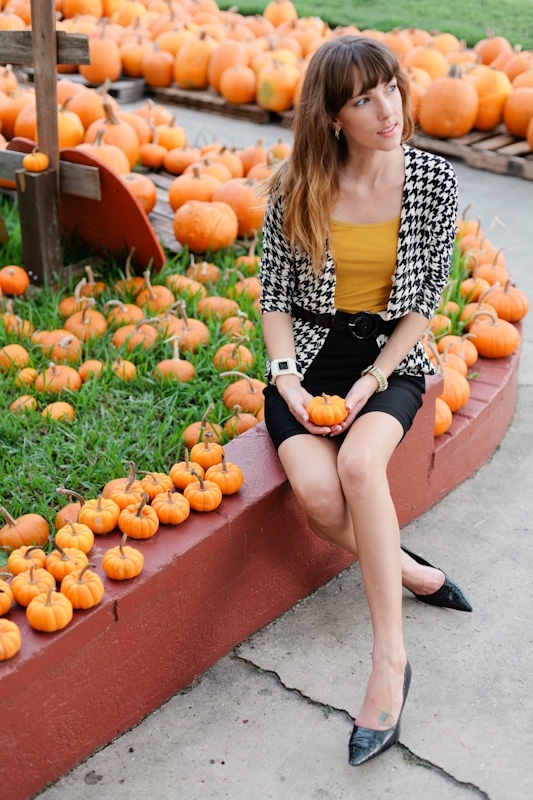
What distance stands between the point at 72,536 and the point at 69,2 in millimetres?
6947

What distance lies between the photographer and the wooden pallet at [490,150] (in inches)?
250

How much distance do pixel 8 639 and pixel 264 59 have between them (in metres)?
5.99

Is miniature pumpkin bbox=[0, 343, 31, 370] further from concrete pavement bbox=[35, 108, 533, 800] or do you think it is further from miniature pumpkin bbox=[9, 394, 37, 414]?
concrete pavement bbox=[35, 108, 533, 800]

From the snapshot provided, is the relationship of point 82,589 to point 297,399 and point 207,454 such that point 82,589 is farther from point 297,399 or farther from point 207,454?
point 297,399

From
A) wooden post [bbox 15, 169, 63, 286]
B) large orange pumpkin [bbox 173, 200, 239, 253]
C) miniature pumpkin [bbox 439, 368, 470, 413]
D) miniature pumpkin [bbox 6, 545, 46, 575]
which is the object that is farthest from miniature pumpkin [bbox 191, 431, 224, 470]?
large orange pumpkin [bbox 173, 200, 239, 253]

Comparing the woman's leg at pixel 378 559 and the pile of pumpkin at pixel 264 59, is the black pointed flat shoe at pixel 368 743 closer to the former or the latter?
the woman's leg at pixel 378 559

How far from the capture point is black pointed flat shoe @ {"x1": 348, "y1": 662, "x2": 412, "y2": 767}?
2.36 metres

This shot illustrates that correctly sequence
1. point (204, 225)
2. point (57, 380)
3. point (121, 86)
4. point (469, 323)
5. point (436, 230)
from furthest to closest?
point (121, 86), point (204, 225), point (469, 323), point (57, 380), point (436, 230)

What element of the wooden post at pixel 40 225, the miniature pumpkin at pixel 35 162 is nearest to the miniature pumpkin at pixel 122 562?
the wooden post at pixel 40 225

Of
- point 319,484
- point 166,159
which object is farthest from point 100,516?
point 166,159

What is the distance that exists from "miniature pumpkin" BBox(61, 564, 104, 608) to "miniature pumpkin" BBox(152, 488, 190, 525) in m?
0.32

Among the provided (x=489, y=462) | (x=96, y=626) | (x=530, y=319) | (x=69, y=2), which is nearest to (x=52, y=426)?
(x=96, y=626)

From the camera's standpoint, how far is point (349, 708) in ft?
8.39

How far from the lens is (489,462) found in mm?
3658
